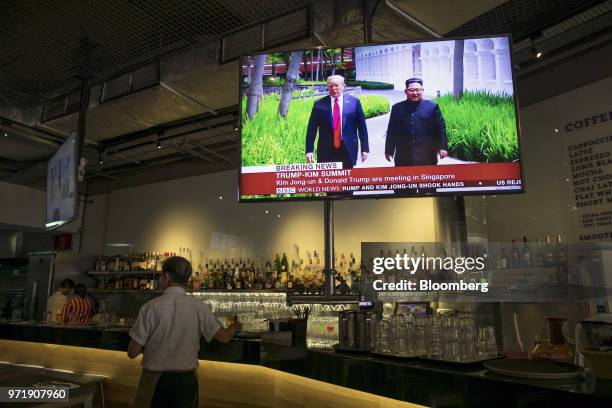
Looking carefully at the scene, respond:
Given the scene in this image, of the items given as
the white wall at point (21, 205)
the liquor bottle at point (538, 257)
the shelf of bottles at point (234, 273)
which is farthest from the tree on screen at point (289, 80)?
the white wall at point (21, 205)

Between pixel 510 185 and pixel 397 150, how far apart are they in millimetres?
548

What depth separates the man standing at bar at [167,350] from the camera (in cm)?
241

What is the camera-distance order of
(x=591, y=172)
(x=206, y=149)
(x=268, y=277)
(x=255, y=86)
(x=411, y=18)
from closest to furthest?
(x=255, y=86), (x=411, y=18), (x=591, y=172), (x=268, y=277), (x=206, y=149)

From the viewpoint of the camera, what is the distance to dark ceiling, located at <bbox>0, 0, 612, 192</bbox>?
3.70m

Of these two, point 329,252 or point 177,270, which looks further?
point 177,270

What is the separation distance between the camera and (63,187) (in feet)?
14.9

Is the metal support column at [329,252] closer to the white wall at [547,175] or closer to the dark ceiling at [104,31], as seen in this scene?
the dark ceiling at [104,31]

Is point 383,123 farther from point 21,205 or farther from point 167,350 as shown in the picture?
point 21,205

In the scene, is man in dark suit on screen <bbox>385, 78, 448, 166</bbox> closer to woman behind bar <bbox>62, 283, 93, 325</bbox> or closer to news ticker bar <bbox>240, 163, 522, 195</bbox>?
news ticker bar <bbox>240, 163, 522, 195</bbox>

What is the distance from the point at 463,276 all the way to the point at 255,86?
57.2 inches

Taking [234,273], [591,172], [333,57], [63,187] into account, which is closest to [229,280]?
[234,273]

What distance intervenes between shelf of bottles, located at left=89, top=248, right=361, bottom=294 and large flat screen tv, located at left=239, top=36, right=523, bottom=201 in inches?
71.7

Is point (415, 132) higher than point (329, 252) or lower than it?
higher

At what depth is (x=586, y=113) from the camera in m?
4.00
